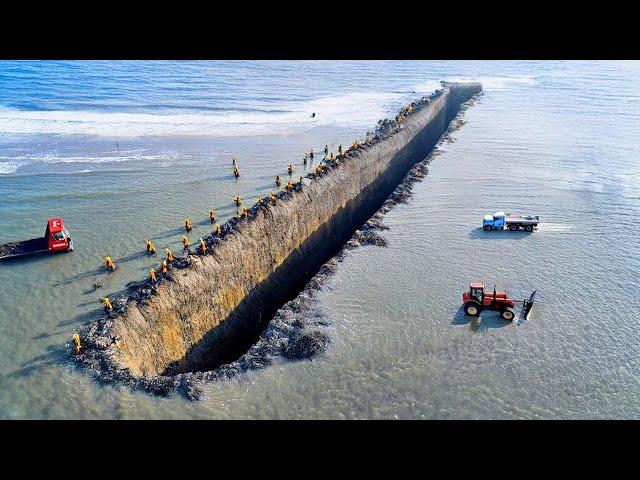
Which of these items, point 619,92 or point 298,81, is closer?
point 619,92

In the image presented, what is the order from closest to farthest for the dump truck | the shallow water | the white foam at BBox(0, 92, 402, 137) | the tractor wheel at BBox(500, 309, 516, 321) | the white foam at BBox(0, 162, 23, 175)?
the shallow water
the tractor wheel at BBox(500, 309, 516, 321)
the dump truck
the white foam at BBox(0, 162, 23, 175)
the white foam at BBox(0, 92, 402, 137)

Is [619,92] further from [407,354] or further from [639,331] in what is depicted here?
[407,354]

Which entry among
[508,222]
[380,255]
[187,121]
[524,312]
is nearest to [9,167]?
[187,121]

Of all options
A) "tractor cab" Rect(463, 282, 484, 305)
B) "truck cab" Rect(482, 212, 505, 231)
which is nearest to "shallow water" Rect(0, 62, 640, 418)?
"truck cab" Rect(482, 212, 505, 231)

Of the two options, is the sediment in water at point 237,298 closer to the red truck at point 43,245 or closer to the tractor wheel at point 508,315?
the red truck at point 43,245

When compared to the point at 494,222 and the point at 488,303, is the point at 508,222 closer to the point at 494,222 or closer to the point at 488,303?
the point at 494,222

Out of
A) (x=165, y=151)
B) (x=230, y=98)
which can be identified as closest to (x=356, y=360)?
(x=165, y=151)

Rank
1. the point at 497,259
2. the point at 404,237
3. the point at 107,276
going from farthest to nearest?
the point at 404,237, the point at 497,259, the point at 107,276

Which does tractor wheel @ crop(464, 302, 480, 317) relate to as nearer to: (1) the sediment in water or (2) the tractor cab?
(2) the tractor cab
